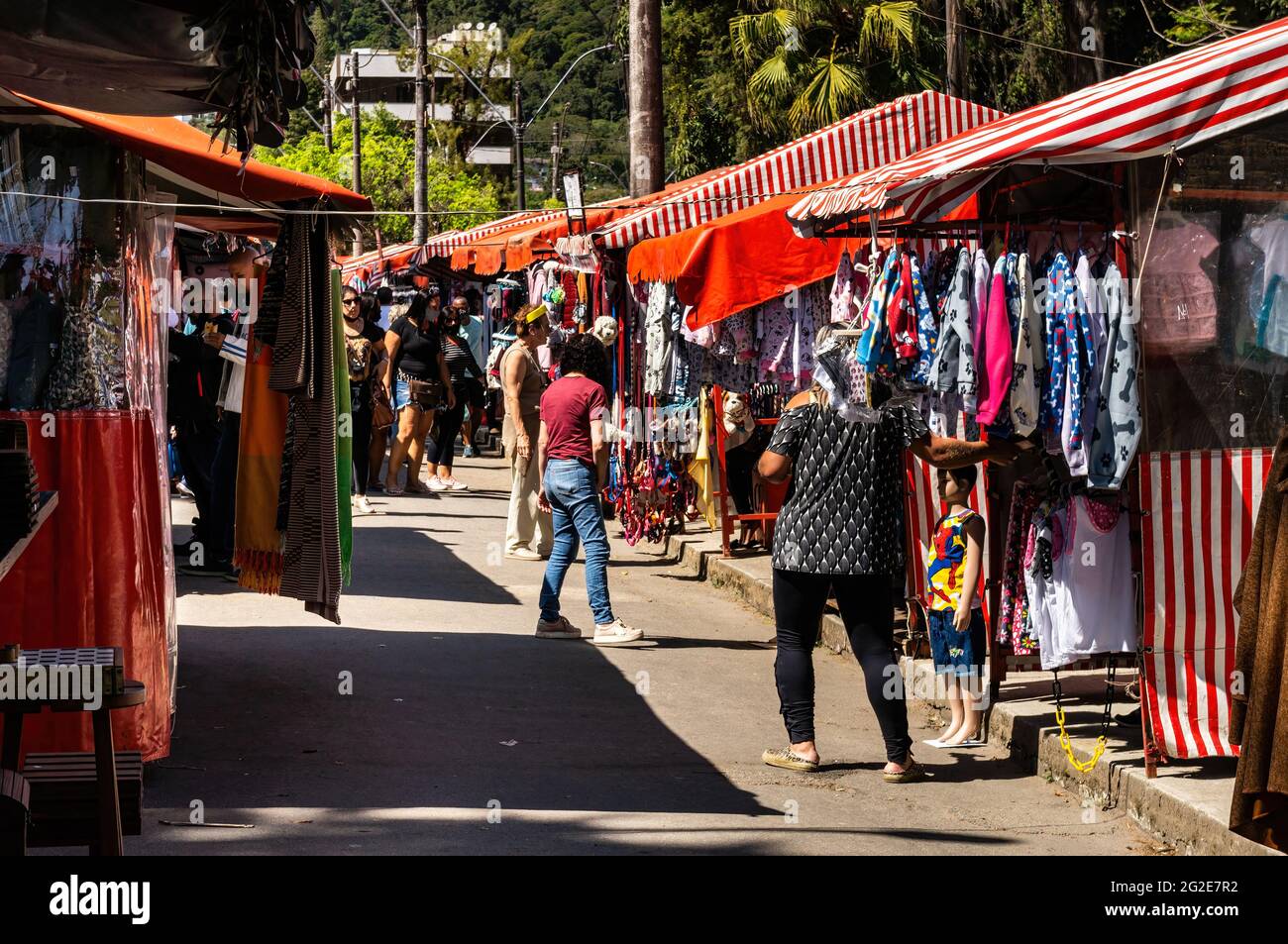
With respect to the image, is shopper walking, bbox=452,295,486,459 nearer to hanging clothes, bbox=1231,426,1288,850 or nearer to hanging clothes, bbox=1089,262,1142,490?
hanging clothes, bbox=1089,262,1142,490

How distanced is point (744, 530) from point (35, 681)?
980 centimetres

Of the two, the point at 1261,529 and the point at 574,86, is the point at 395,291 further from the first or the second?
the point at 574,86

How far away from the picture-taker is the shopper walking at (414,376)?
687 inches

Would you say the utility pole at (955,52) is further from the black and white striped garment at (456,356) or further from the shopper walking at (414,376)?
the black and white striped garment at (456,356)

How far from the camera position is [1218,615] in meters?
6.93

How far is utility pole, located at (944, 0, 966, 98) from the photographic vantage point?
1722 centimetres

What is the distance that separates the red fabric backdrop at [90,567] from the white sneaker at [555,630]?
4028 millimetres

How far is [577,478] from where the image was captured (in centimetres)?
1038

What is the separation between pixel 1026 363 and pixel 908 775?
77.5 inches

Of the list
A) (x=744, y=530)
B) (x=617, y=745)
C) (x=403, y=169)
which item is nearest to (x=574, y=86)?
(x=403, y=169)

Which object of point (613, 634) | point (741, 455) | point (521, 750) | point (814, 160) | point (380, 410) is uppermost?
point (814, 160)

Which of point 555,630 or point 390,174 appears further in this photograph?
point 390,174

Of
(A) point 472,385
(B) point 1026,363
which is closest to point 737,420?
(B) point 1026,363

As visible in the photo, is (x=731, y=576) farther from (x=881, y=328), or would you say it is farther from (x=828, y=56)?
(x=828, y=56)
